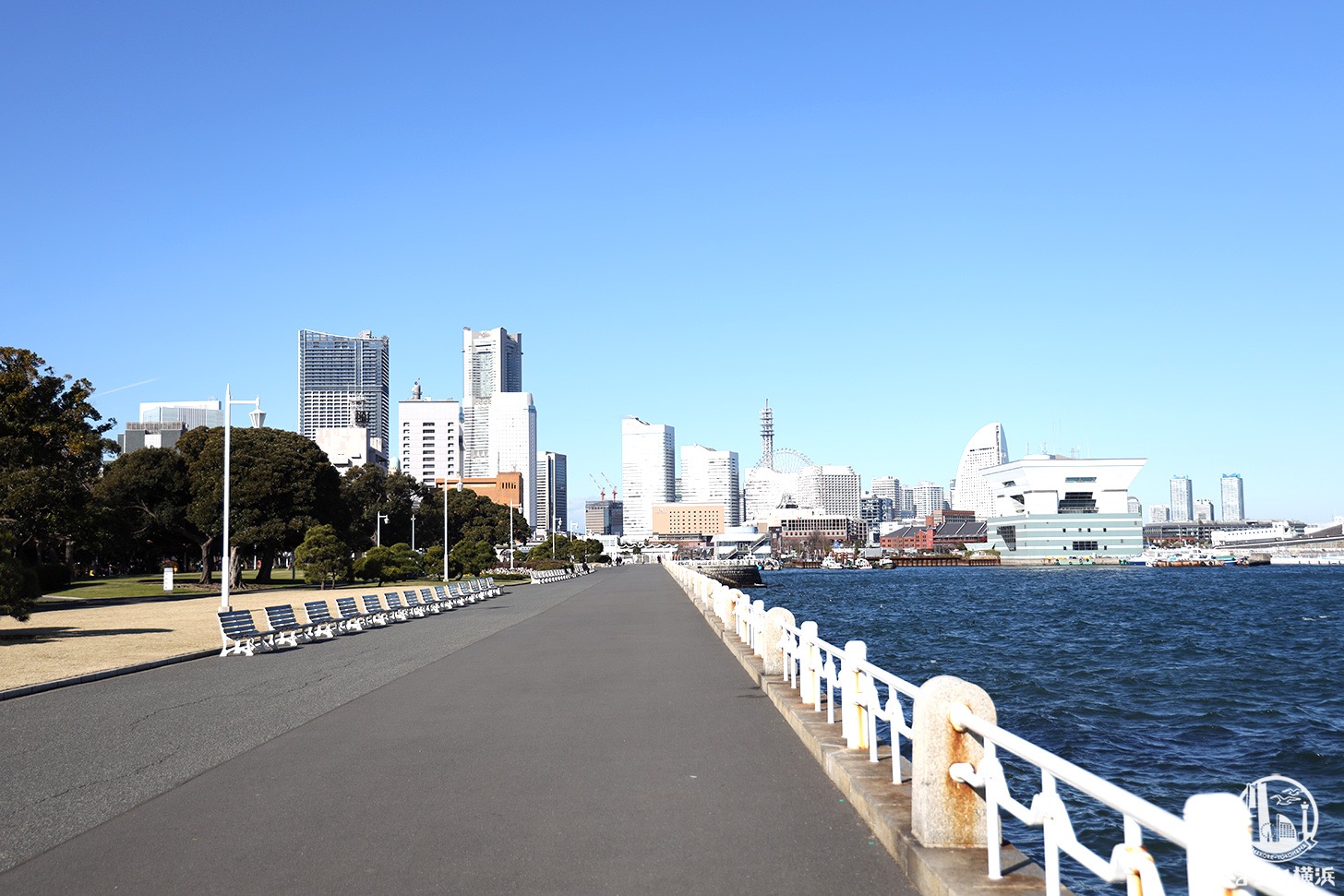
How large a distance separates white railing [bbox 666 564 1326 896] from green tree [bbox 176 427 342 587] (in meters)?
57.4

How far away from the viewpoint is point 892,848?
21.6ft

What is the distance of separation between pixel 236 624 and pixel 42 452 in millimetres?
28435

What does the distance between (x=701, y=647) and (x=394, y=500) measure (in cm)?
8814

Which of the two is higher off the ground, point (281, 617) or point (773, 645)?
point (773, 645)

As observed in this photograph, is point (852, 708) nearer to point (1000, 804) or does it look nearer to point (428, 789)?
point (428, 789)

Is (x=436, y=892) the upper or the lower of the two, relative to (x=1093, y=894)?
upper

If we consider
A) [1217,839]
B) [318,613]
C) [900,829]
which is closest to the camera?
[1217,839]

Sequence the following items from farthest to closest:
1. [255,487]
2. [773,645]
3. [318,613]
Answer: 1. [255,487]
2. [318,613]
3. [773,645]

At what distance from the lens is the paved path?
6430 mm

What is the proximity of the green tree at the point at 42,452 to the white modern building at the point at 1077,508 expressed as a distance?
149m

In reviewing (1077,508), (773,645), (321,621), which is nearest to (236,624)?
(321,621)

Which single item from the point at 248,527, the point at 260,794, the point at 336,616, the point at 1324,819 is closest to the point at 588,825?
the point at 260,794

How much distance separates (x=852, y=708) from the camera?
30.0 feet

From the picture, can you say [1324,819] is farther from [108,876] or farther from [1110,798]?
[108,876]
